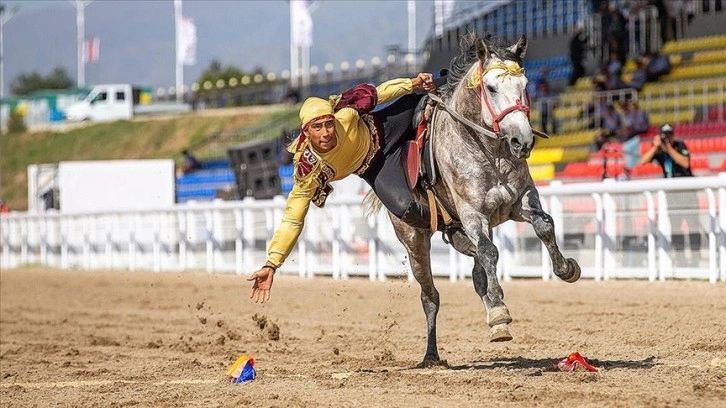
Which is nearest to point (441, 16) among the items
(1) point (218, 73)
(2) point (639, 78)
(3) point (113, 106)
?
(2) point (639, 78)

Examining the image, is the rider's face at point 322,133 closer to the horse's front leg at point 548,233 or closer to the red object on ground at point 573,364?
the horse's front leg at point 548,233

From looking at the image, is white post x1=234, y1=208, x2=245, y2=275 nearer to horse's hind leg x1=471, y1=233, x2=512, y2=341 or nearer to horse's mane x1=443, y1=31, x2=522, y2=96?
horse's mane x1=443, y1=31, x2=522, y2=96

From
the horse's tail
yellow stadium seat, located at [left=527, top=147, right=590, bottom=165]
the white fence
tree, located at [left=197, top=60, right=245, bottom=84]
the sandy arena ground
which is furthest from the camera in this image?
tree, located at [left=197, top=60, right=245, bottom=84]

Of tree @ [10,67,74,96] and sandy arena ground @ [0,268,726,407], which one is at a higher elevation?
tree @ [10,67,74,96]

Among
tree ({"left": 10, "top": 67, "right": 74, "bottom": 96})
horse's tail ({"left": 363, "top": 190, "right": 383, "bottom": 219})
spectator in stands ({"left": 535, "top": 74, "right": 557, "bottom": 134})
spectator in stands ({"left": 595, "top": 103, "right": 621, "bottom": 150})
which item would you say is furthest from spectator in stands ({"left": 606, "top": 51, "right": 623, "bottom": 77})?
tree ({"left": 10, "top": 67, "right": 74, "bottom": 96})

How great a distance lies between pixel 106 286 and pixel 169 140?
42455 mm

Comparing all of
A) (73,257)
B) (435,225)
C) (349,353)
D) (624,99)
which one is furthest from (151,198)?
(435,225)

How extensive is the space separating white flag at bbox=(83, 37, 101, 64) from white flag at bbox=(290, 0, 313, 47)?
28.9 meters

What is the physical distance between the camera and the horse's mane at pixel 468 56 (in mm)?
8477

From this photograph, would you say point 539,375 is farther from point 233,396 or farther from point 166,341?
point 166,341

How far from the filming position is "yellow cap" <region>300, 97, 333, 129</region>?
867 cm

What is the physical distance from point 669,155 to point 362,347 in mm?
6993

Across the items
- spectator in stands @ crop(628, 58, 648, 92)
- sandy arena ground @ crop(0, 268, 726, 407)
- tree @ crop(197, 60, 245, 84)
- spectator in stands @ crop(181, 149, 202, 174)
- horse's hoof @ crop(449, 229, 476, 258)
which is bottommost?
sandy arena ground @ crop(0, 268, 726, 407)

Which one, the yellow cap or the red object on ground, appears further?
the yellow cap
